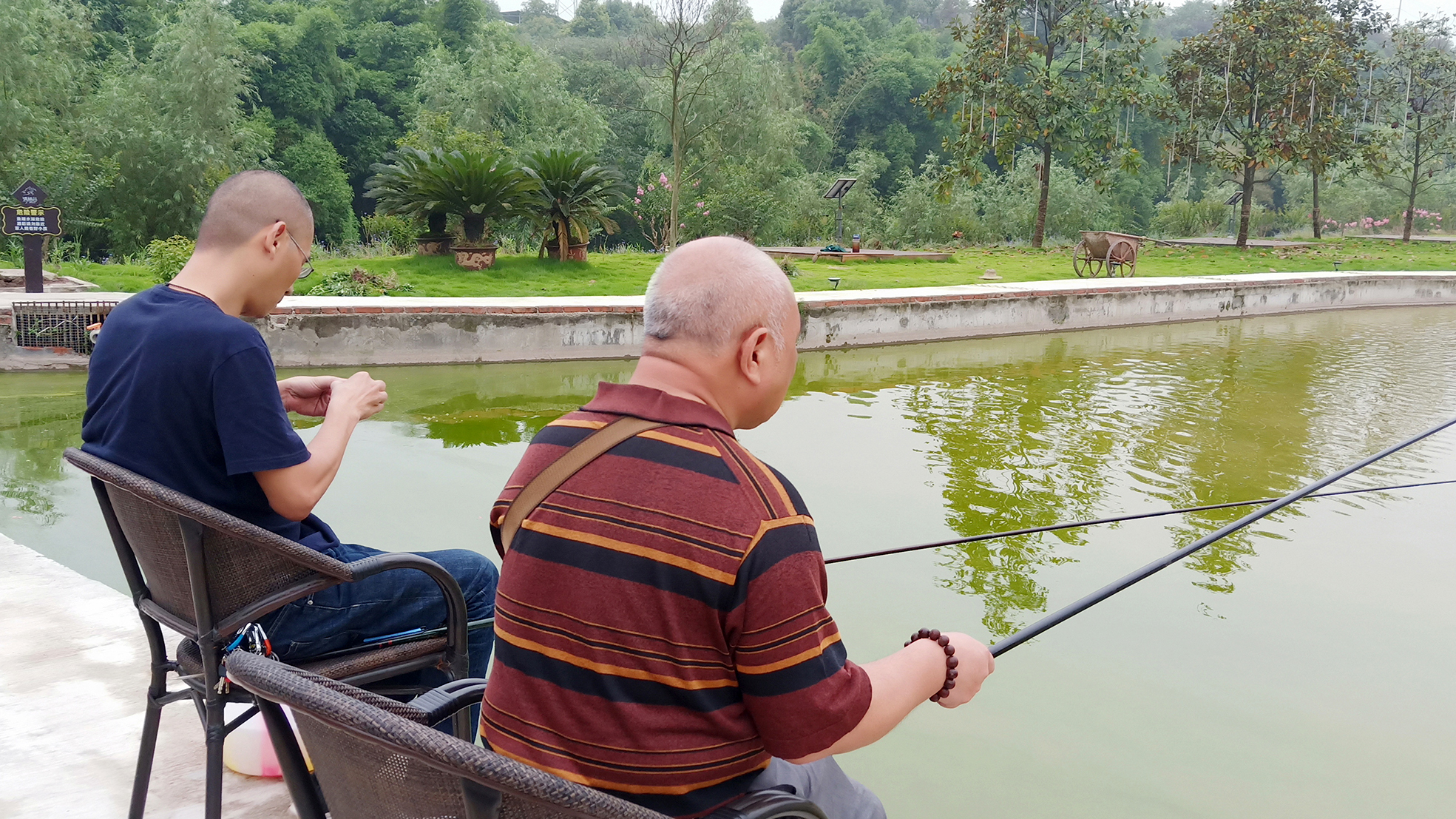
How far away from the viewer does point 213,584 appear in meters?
1.62

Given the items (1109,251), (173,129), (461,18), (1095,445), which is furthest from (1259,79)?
(461,18)

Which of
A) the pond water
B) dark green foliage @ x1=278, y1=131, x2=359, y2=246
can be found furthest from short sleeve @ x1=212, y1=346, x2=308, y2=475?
dark green foliage @ x1=278, y1=131, x2=359, y2=246

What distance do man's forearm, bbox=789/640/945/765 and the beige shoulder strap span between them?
39cm

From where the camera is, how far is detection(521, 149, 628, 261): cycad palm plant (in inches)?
475

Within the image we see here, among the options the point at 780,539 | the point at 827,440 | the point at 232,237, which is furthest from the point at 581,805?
the point at 827,440

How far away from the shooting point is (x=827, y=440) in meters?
6.41

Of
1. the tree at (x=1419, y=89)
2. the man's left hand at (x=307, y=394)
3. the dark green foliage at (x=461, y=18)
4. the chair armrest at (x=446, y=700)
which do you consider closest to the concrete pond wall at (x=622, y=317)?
the man's left hand at (x=307, y=394)

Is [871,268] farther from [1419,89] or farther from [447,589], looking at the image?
Answer: [1419,89]

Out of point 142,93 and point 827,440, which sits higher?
point 142,93

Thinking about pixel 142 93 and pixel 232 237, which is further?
pixel 142 93

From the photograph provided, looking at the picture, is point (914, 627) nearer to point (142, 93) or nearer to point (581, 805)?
point (581, 805)

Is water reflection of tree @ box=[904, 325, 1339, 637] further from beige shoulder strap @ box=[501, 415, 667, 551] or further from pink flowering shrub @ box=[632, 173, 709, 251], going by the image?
pink flowering shrub @ box=[632, 173, 709, 251]

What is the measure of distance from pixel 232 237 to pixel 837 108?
4758 cm

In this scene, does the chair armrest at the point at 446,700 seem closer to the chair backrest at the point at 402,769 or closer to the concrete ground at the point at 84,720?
the chair backrest at the point at 402,769
